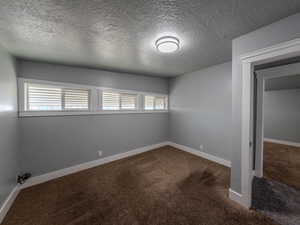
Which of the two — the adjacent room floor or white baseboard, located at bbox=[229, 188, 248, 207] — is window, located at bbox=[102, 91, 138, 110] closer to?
white baseboard, located at bbox=[229, 188, 248, 207]

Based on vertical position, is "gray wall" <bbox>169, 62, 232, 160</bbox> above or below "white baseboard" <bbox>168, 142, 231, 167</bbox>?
above

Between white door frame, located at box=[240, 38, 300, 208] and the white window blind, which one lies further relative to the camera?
the white window blind

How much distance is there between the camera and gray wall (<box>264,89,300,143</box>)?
4.43 m

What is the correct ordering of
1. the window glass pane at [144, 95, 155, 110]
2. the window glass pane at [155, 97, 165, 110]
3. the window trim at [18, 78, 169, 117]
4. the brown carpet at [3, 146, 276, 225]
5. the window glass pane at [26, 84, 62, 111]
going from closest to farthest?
the brown carpet at [3, 146, 276, 225] → the window trim at [18, 78, 169, 117] → the window glass pane at [26, 84, 62, 111] → the window glass pane at [144, 95, 155, 110] → the window glass pane at [155, 97, 165, 110]

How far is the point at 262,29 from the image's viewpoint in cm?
149

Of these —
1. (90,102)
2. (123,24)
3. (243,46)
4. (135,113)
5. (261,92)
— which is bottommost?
(135,113)

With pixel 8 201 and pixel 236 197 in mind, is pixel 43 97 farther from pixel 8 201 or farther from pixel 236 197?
pixel 236 197

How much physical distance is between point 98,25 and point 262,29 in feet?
6.70

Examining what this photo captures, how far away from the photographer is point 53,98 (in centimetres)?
253

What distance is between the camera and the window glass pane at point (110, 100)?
3.15m

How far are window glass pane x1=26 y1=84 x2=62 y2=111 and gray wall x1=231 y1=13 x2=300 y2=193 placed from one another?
3353 millimetres

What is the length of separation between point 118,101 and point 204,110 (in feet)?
8.07

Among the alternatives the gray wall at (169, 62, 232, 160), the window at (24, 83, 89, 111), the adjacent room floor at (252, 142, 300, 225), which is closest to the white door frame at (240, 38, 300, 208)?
the adjacent room floor at (252, 142, 300, 225)

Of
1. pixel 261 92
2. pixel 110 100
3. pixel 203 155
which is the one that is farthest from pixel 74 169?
pixel 261 92
